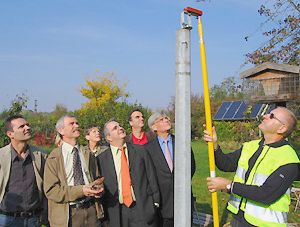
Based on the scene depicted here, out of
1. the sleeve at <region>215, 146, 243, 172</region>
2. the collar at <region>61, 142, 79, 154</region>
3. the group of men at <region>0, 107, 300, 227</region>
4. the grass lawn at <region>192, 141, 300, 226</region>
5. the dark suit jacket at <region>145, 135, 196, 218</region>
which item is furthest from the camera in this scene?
the grass lawn at <region>192, 141, 300, 226</region>

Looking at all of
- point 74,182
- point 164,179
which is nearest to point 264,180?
point 74,182

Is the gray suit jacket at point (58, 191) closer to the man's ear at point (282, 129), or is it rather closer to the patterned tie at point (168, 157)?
the patterned tie at point (168, 157)

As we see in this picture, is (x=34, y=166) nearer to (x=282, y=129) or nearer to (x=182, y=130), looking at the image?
(x=182, y=130)

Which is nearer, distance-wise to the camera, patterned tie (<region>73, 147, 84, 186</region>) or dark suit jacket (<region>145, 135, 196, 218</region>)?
patterned tie (<region>73, 147, 84, 186</region>)

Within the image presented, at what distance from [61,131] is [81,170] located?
47 cm

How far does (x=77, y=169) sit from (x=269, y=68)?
491 cm

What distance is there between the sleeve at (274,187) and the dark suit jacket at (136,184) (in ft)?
5.02

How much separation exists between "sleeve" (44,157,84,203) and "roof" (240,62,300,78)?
4982 millimetres

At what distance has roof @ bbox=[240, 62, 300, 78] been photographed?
726 centimetres

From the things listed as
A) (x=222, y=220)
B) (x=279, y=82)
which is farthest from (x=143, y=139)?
(x=279, y=82)

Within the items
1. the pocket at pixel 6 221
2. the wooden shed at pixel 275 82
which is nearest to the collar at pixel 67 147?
the pocket at pixel 6 221

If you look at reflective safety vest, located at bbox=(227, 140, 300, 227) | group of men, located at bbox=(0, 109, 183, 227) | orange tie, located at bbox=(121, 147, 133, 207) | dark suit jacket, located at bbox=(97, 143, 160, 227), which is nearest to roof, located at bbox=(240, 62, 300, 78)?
group of men, located at bbox=(0, 109, 183, 227)

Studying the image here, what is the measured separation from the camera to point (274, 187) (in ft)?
9.89

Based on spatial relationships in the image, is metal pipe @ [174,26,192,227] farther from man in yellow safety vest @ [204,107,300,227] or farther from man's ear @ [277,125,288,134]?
man's ear @ [277,125,288,134]
